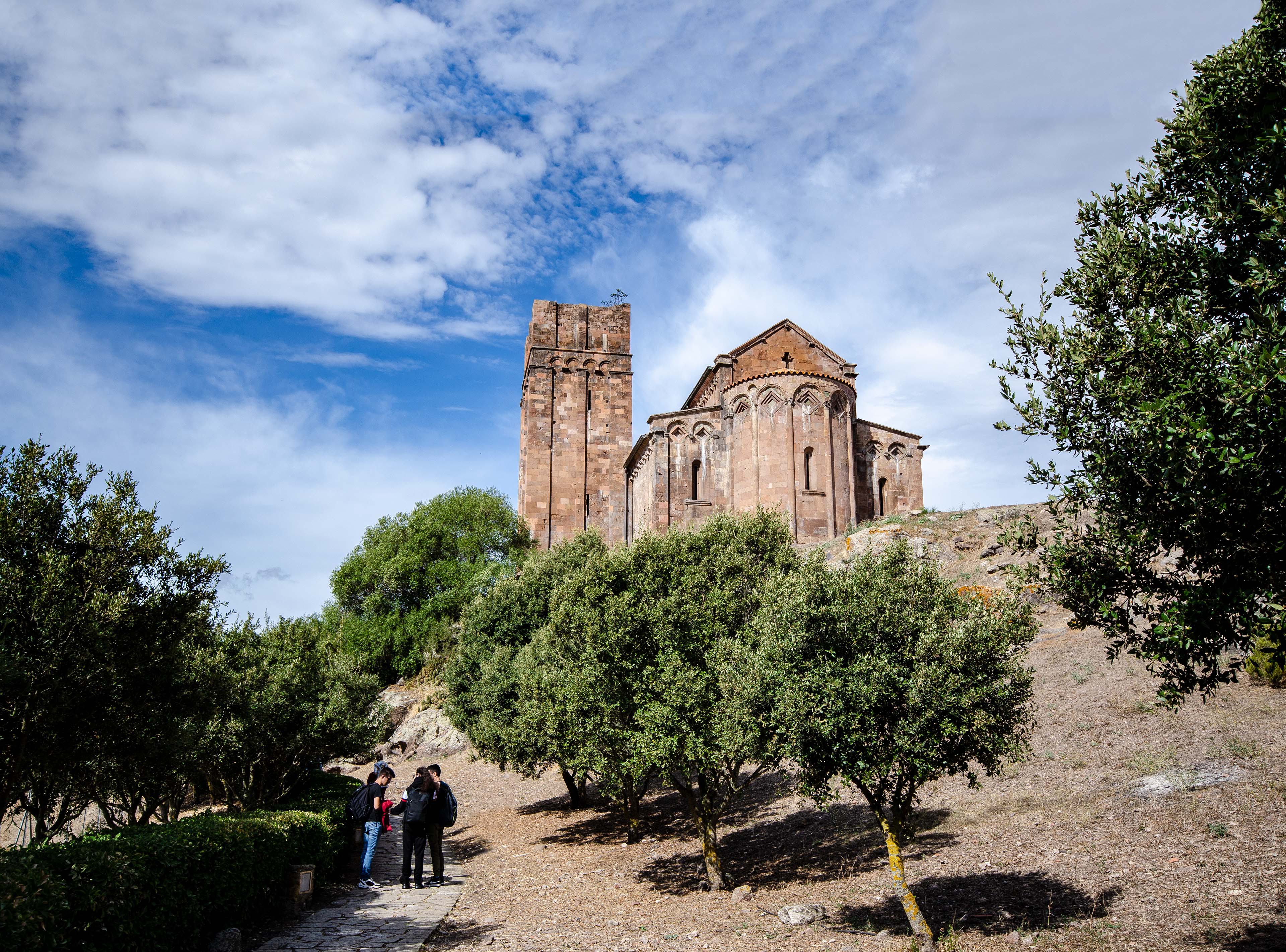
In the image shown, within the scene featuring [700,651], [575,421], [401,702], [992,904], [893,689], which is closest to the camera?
[893,689]

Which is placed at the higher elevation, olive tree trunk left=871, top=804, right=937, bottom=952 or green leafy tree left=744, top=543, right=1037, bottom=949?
green leafy tree left=744, top=543, right=1037, bottom=949

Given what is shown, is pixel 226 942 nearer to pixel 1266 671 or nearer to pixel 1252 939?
pixel 1252 939

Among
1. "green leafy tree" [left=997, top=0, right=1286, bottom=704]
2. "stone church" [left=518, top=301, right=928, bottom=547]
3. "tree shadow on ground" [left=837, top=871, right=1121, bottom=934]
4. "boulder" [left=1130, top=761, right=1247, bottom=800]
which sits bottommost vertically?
"tree shadow on ground" [left=837, top=871, right=1121, bottom=934]

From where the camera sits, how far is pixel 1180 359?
637cm

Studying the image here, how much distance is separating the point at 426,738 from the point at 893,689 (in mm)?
32572

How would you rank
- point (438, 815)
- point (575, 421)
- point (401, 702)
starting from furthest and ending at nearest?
point (575, 421) → point (401, 702) → point (438, 815)

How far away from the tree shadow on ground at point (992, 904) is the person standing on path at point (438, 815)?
6940 millimetres

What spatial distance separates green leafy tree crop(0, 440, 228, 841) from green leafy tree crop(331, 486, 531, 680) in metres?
31.1

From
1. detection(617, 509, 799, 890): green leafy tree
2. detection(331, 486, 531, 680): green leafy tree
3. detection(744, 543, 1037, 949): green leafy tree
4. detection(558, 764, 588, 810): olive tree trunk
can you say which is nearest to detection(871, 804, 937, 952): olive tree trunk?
detection(744, 543, 1037, 949): green leafy tree

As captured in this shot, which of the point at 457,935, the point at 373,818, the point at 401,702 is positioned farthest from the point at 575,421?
the point at 457,935

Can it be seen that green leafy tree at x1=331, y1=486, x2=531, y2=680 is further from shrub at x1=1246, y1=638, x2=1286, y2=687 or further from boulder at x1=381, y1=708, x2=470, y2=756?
shrub at x1=1246, y1=638, x2=1286, y2=687

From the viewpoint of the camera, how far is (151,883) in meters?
7.36

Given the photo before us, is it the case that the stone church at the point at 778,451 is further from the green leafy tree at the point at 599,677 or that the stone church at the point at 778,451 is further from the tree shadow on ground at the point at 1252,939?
the tree shadow on ground at the point at 1252,939

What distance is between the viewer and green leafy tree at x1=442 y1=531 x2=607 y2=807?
19312 mm
